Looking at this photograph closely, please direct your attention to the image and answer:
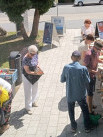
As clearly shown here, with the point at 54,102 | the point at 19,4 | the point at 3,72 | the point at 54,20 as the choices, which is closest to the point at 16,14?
the point at 19,4

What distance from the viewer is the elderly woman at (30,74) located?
6.52 meters

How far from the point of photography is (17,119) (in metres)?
6.81

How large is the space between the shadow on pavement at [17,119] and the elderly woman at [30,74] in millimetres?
201

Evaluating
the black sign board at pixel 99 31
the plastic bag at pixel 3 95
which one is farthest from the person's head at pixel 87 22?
the plastic bag at pixel 3 95

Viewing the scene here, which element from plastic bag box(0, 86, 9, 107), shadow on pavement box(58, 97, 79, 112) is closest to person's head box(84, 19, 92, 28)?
shadow on pavement box(58, 97, 79, 112)

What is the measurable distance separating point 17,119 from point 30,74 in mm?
1173

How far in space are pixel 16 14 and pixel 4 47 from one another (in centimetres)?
207

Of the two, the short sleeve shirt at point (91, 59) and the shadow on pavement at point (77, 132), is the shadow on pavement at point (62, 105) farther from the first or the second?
the short sleeve shirt at point (91, 59)

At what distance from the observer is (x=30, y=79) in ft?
22.0

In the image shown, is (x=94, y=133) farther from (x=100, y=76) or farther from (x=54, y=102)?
(x=54, y=102)

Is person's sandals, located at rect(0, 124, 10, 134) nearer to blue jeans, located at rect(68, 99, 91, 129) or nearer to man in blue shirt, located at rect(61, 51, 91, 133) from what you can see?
blue jeans, located at rect(68, 99, 91, 129)

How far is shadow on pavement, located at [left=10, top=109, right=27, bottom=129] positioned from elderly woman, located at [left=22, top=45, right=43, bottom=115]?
20 centimetres

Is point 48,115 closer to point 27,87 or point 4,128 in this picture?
point 27,87

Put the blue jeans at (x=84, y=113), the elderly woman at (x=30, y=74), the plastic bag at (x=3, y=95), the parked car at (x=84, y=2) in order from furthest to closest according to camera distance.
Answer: the parked car at (x=84, y=2), the elderly woman at (x=30, y=74), the plastic bag at (x=3, y=95), the blue jeans at (x=84, y=113)
